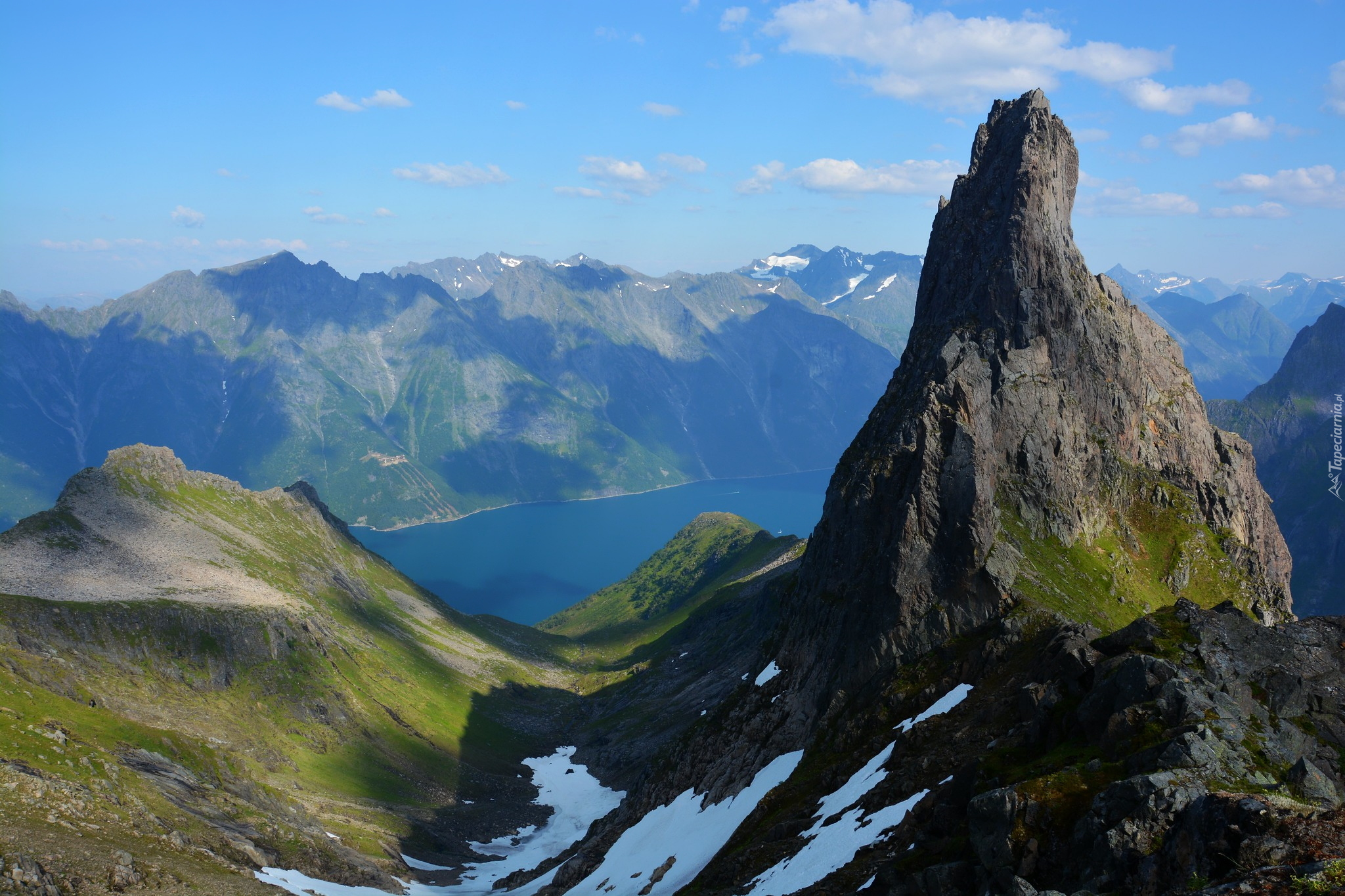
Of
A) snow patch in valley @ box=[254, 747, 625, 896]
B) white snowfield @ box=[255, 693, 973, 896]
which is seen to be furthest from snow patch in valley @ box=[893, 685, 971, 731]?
snow patch in valley @ box=[254, 747, 625, 896]

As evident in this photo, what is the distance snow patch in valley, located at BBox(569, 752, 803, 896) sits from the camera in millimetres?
52000

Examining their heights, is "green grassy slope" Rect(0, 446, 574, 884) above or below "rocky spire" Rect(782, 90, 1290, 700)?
below

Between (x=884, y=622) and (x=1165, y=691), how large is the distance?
88.8ft

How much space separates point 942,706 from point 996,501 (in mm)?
18732

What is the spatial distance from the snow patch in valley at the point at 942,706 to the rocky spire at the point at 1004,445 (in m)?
7.41

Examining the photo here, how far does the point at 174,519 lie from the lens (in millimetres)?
136250

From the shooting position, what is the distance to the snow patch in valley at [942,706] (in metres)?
44.4

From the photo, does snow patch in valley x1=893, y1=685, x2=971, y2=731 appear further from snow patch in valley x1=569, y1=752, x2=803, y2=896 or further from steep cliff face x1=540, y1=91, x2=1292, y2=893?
snow patch in valley x1=569, y1=752, x2=803, y2=896

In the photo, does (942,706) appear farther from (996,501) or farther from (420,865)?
(420,865)

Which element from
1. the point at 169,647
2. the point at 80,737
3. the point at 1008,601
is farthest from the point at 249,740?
the point at 1008,601

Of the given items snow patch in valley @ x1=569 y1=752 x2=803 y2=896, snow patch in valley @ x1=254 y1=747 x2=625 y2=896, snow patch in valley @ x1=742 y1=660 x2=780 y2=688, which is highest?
snow patch in valley @ x1=742 y1=660 x2=780 y2=688

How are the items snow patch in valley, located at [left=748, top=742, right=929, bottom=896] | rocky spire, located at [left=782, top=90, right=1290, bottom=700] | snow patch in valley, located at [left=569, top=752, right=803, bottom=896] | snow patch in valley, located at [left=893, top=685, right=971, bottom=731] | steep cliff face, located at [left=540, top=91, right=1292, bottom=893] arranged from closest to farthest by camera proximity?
snow patch in valley, located at [left=748, top=742, right=929, bottom=896]
snow patch in valley, located at [left=893, top=685, right=971, bottom=731]
snow patch in valley, located at [left=569, top=752, right=803, bottom=896]
steep cliff face, located at [left=540, top=91, right=1292, bottom=893]
rocky spire, located at [left=782, top=90, right=1290, bottom=700]

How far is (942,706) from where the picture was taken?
148 ft

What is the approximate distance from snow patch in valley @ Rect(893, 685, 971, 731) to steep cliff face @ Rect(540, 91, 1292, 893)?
1027 millimetres
